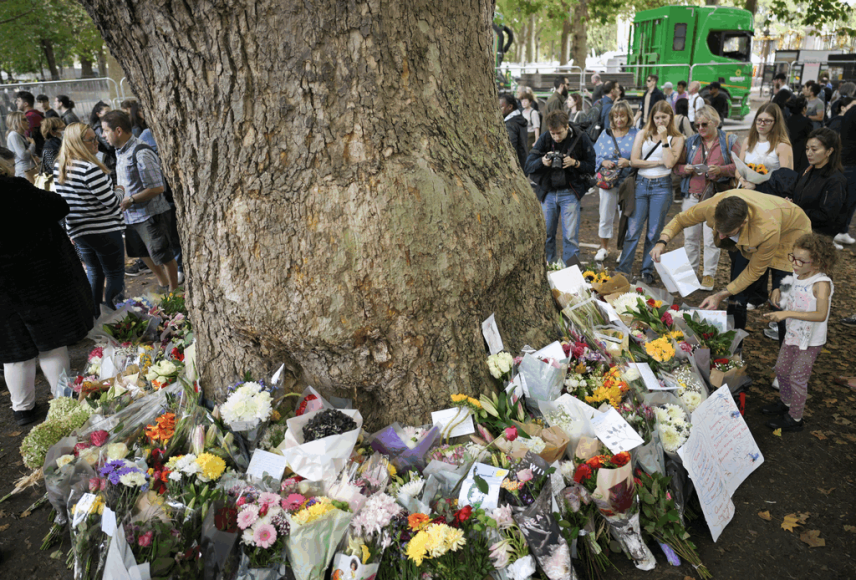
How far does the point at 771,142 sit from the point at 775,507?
330 cm

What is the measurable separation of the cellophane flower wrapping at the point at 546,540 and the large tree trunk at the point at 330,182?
0.79m

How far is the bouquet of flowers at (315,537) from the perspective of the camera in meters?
2.21

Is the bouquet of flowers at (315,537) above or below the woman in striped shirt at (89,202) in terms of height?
below

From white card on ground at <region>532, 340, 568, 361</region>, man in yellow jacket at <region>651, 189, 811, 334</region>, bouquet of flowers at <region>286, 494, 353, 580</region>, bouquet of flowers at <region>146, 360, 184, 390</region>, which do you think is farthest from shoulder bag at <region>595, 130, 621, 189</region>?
bouquet of flowers at <region>286, 494, 353, 580</region>

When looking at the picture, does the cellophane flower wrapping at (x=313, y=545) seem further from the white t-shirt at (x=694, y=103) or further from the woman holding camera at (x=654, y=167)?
the white t-shirt at (x=694, y=103)

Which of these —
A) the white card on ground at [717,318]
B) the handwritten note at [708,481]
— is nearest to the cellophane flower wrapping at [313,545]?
the handwritten note at [708,481]

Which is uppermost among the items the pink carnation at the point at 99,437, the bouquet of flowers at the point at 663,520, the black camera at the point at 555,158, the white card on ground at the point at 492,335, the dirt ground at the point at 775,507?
the black camera at the point at 555,158

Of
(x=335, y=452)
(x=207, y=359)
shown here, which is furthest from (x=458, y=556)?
(x=207, y=359)

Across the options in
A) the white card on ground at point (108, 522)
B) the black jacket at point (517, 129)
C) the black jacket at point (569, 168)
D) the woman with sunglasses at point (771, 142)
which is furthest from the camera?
the black jacket at point (517, 129)

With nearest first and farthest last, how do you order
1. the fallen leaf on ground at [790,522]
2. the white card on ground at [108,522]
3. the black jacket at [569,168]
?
1. the white card on ground at [108,522]
2. the fallen leaf on ground at [790,522]
3. the black jacket at [569,168]

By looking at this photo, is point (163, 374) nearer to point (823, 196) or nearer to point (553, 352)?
point (553, 352)

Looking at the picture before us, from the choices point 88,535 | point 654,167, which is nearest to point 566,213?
point 654,167

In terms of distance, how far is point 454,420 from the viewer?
2846 mm

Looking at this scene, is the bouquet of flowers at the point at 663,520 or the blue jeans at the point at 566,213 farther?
the blue jeans at the point at 566,213
